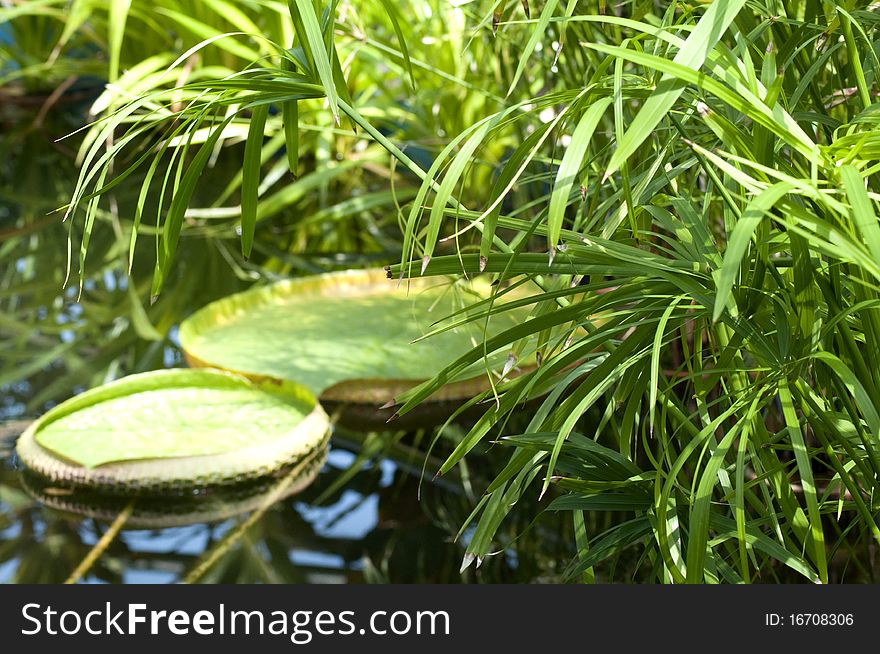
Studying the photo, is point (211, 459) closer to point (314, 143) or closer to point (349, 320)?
point (349, 320)

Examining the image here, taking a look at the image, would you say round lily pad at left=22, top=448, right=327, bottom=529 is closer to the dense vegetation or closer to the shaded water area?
the shaded water area

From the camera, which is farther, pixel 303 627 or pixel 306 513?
pixel 306 513

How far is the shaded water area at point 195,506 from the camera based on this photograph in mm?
980

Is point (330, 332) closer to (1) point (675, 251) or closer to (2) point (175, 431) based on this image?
(2) point (175, 431)

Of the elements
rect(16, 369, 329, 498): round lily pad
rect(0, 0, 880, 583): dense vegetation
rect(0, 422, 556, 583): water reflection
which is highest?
rect(0, 0, 880, 583): dense vegetation

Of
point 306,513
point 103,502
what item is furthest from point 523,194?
point 103,502

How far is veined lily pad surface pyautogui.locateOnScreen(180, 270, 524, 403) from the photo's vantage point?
4.45 feet

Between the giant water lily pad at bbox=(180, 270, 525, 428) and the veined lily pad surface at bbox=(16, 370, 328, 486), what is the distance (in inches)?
2.2

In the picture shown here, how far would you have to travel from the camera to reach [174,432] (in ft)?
3.83

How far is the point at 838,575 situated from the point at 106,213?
5.84 ft

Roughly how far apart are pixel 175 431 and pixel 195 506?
0.38ft

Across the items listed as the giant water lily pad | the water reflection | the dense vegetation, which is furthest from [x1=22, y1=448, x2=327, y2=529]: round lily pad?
the dense vegetation

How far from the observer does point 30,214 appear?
215 cm

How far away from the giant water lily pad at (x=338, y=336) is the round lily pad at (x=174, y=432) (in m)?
0.06
